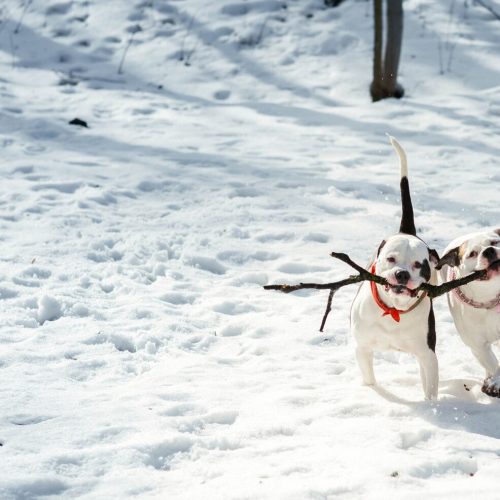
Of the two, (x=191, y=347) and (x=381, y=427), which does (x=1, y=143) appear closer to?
(x=191, y=347)

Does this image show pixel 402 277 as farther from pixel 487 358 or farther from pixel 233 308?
pixel 233 308

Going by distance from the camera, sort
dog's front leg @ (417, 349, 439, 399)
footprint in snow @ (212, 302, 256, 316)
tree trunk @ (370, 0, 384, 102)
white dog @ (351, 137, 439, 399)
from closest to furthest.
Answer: white dog @ (351, 137, 439, 399) < dog's front leg @ (417, 349, 439, 399) < footprint in snow @ (212, 302, 256, 316) < tree trunk @ (370, 0, 384, 102)

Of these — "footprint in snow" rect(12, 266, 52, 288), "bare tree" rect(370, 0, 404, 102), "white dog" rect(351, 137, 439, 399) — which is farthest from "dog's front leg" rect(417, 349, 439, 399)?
"bare tree" rect(370, 0, 404, 102)

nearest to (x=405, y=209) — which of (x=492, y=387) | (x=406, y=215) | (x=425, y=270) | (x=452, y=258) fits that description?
(x=406, y=215)

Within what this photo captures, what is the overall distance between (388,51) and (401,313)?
22.3ft

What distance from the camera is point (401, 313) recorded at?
11.5ft

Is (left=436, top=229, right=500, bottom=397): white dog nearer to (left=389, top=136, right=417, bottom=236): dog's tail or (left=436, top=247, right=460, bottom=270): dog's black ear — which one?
(left=436, top=247, right=460, bottom=270): dog's black ear

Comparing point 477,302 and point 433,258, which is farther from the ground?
point 433,258

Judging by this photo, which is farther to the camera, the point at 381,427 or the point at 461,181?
the point at 461,181

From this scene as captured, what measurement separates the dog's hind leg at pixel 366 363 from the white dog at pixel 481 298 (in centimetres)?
49

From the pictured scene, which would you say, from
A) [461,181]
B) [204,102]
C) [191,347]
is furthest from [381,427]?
[204,102]

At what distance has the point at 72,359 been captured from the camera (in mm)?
4082

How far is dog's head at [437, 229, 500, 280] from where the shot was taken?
3.50 meters

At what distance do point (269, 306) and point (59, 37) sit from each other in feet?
29.4
